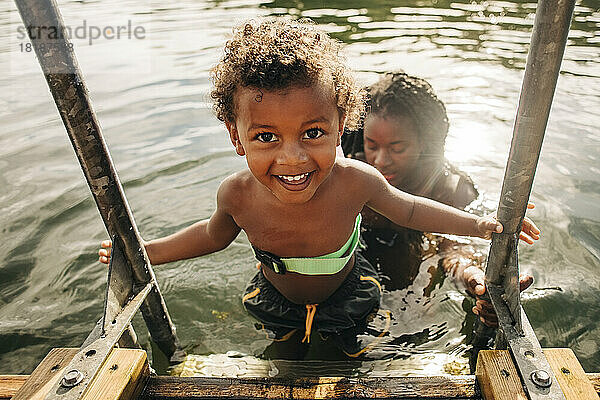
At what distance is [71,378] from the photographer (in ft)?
4.96

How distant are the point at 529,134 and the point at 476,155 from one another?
11.5 ft

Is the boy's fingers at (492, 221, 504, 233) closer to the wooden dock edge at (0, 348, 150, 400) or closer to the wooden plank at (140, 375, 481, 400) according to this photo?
the wooden plank at (140, 375, 481, 400)

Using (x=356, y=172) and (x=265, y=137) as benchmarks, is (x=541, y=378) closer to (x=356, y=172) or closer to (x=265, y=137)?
(x=356, y=172)

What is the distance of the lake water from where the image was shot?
296 cm

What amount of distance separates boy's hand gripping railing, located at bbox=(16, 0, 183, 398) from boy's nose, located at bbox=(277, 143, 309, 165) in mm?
631

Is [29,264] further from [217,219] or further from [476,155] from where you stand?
[476,155]

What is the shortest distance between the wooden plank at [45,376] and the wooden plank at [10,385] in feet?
0.53

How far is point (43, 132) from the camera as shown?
17.9 feet

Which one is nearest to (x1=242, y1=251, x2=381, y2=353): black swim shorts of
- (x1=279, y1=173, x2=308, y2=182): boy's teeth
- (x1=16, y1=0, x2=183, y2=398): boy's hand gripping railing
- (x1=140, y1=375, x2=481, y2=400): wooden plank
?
(x1=16, y1=0, x2=183, y2=398): boy's hand gripping railing

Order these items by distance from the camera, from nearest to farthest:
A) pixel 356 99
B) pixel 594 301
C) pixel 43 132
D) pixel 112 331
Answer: pixel 112 331
pixel 356 99
pixel 594 301
pixel 43 132

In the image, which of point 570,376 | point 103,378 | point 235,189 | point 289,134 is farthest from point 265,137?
point 570,376

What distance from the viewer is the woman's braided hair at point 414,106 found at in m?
3.12

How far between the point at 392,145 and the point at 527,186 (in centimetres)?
150

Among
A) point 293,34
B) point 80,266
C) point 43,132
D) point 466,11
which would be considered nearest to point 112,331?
point 293,34
